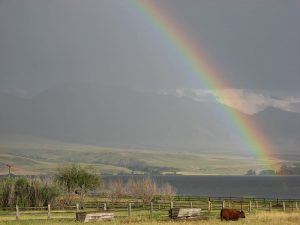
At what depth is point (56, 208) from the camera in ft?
220

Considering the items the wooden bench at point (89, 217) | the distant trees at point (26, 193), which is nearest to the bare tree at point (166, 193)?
the distant trees at point (26, 193)

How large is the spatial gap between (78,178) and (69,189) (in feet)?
10.3

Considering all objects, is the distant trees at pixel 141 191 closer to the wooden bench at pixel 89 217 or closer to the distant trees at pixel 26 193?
the distant trees at pixel 26 193

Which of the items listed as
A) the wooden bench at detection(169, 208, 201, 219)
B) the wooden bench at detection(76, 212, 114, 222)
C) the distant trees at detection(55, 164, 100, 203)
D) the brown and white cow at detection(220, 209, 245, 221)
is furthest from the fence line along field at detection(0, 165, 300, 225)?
the brown and white cow at detection(220, 209, 245, 221)

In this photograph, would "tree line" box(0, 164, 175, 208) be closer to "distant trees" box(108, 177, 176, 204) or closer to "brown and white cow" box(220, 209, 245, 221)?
"distant trees" box(108, 177, 176, 204)

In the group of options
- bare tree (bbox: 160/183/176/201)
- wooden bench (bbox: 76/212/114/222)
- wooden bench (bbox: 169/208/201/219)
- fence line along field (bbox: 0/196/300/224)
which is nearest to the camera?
wooden bench (bbox: 76/212/114/222)

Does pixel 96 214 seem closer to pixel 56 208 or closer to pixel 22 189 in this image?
pixel 56 208

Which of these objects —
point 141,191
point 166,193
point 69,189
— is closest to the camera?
point 166,193

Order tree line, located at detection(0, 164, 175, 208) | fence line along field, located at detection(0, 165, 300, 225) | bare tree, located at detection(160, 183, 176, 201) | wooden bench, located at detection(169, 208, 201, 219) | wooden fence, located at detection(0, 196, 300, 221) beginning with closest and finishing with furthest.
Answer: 1. wooden bench, located at detection(169, 208, 201, 219)
2. wooden fence, located at detection(0, 196, 300, 221)
3. fence line along field, located at detection(0, 165, 300, 225)
4. tree line, located at detection(0, 164, 175, 208)
5. bare tree, located at detection(160, 183, 176, 201)

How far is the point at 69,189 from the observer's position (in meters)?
90.9

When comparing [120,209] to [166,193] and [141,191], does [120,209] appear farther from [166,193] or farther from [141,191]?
[166,193]

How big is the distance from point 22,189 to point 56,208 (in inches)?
382

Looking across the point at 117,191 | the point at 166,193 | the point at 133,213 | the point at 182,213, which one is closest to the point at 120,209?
the point at 133,213

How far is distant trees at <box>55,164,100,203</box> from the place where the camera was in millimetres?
92188
